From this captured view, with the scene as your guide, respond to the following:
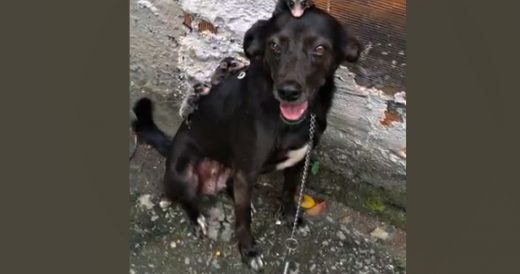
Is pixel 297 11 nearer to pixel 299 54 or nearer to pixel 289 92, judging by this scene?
pixel 299 54

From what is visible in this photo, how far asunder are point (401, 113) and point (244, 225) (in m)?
0.89

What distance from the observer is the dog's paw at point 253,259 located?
296 cm

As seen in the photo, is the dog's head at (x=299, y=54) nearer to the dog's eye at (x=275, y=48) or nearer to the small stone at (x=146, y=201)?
the dog's eye at (x=275, y=48)

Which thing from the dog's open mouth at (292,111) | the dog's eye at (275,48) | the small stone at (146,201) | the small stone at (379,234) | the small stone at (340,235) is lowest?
the small stone at (146,201)

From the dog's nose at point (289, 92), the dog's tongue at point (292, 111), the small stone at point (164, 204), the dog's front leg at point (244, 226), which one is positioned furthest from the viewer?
the small stone at point (164, 204)

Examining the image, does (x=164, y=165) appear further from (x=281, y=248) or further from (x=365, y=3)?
(x=365, y=3)

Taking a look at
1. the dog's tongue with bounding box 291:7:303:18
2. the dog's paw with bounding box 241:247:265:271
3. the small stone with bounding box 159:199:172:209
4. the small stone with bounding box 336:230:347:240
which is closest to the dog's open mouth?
the dog's tongue with bounding box 291:7:303:18

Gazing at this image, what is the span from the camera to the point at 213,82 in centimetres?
311

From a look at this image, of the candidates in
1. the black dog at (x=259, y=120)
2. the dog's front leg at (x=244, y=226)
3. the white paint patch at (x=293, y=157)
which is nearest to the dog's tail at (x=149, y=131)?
the black dog at (x=259, y=120)

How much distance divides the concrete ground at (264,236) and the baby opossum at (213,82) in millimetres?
473

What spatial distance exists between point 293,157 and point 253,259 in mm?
570

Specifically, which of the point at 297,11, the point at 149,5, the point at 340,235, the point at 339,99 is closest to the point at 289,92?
the point at 297,11

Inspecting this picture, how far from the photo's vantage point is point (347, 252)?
3.07 metres

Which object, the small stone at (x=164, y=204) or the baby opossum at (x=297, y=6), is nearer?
the baby opossum at (x=297, y=6)
